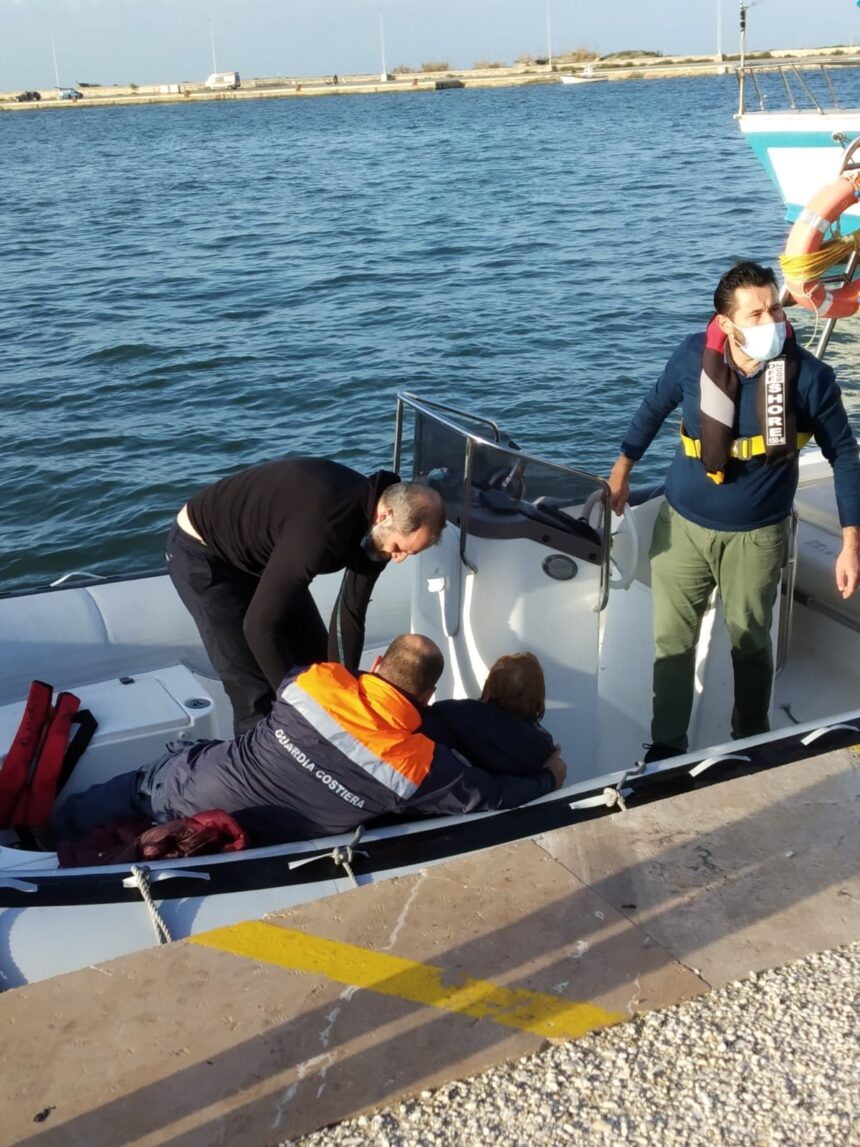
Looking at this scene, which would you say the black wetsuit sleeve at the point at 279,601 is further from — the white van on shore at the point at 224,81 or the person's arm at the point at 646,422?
the white van on shore at the point at 224,81

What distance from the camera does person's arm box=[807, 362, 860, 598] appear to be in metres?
3.07

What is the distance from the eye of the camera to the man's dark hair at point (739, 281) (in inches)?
116

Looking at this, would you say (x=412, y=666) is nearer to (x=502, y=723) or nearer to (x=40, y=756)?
(x=502, y=723)

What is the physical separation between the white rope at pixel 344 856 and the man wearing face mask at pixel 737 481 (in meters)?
1.19

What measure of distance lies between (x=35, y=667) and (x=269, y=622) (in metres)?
1.51

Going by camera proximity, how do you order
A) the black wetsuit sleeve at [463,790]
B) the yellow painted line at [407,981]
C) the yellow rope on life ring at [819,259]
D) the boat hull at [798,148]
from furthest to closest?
the boat hull at [798,148]
the yellow rope on life ring at [819,259]
the black wetsuit sleeve at [463,790]
the yellow painted line at [407,981]

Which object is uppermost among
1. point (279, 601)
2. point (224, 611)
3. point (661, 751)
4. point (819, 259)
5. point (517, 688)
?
point (819, 259)

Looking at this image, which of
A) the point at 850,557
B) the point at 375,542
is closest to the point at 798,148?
the point at 850,557

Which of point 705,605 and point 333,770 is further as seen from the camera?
point 705,605

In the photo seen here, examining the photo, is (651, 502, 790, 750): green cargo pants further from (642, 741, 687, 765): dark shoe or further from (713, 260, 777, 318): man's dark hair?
(713, 260, 777, 318): man's dark hair

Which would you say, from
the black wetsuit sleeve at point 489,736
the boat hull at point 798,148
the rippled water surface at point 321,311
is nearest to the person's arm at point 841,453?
the black wetsuit sleeve at point 489,736

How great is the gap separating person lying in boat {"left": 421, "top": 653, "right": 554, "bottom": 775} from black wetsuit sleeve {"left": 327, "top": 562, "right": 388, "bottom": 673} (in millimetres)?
397

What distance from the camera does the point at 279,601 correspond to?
2.95m

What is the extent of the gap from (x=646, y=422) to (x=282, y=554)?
114 centimetres
